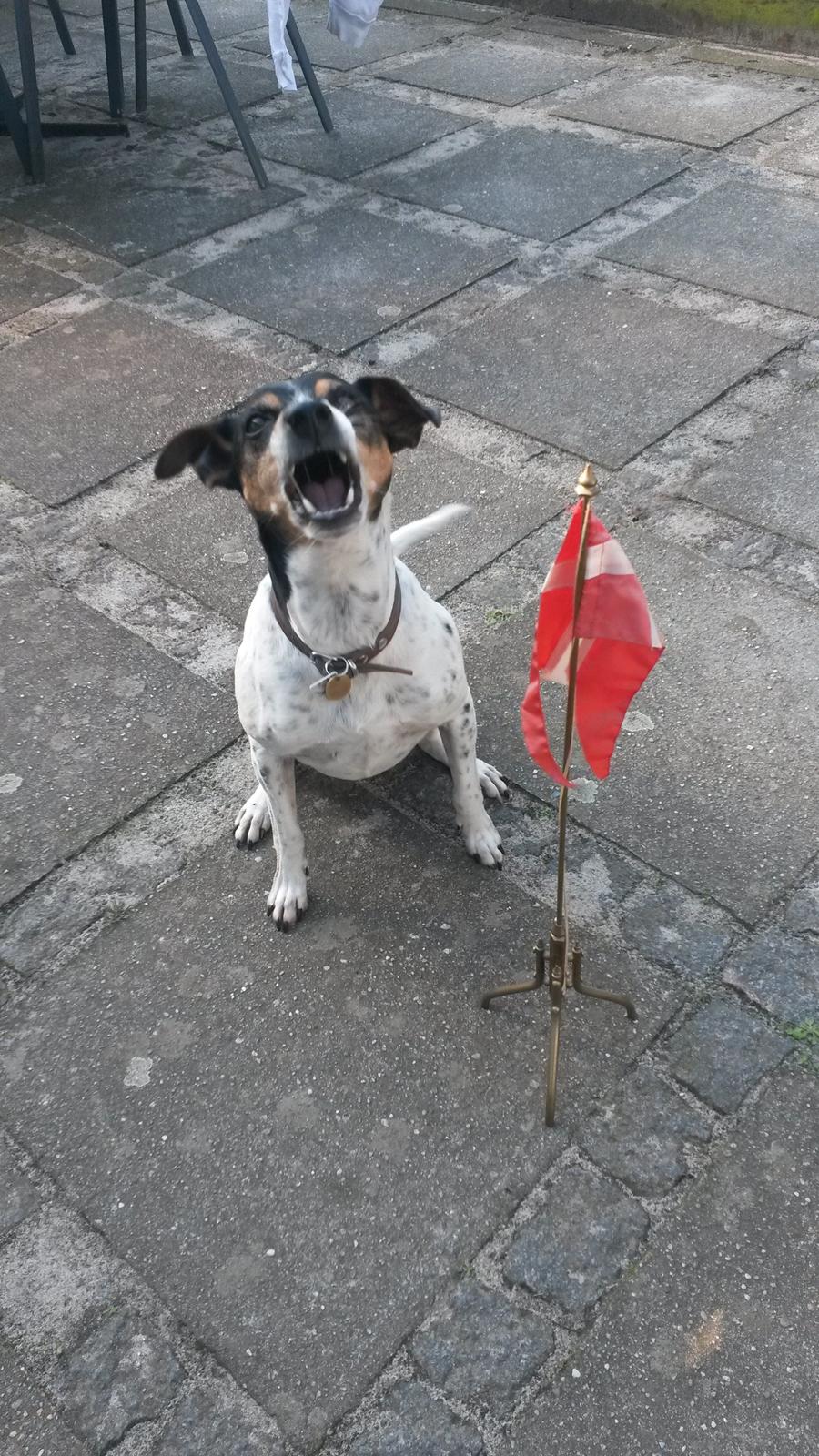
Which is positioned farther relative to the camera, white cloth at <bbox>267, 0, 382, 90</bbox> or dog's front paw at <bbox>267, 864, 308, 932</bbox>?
white cloth at <bbox>267, 0, 382, 90</bbox>

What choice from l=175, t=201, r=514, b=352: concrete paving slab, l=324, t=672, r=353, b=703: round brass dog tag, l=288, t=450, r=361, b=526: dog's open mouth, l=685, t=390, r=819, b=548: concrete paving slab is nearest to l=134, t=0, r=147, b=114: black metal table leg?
l=175, t=201, r=514, b=352: concrete paving slab

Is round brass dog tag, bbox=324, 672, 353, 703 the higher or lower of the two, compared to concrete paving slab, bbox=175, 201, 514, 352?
higher

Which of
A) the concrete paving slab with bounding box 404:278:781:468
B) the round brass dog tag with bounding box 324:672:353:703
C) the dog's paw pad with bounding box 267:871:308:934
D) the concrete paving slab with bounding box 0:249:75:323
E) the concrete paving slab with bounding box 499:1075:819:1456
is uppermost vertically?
the round brass dog tag with bounding box 324:672:353:703

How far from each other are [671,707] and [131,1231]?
1914 millimetres

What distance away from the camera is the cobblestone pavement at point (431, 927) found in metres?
2.00

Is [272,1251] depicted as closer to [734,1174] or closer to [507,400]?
[734,1174]

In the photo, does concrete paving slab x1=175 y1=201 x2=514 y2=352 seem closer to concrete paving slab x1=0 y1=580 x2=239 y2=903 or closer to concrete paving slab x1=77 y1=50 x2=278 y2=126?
concrete paving slab x1=0 y1=580 x2=239 y2=903

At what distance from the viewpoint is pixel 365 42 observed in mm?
8250

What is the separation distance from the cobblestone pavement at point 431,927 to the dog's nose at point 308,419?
1194mm

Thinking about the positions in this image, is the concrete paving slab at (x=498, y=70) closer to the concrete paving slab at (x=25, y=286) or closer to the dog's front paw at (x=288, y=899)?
the concrete paving slab at (x=25, y=286)

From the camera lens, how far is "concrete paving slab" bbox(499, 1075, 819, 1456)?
187 centimetres

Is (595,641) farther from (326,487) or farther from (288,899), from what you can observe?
(288,899)

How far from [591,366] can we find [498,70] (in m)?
4.13

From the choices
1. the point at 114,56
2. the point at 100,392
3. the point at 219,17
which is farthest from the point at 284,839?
the point at 219,17
